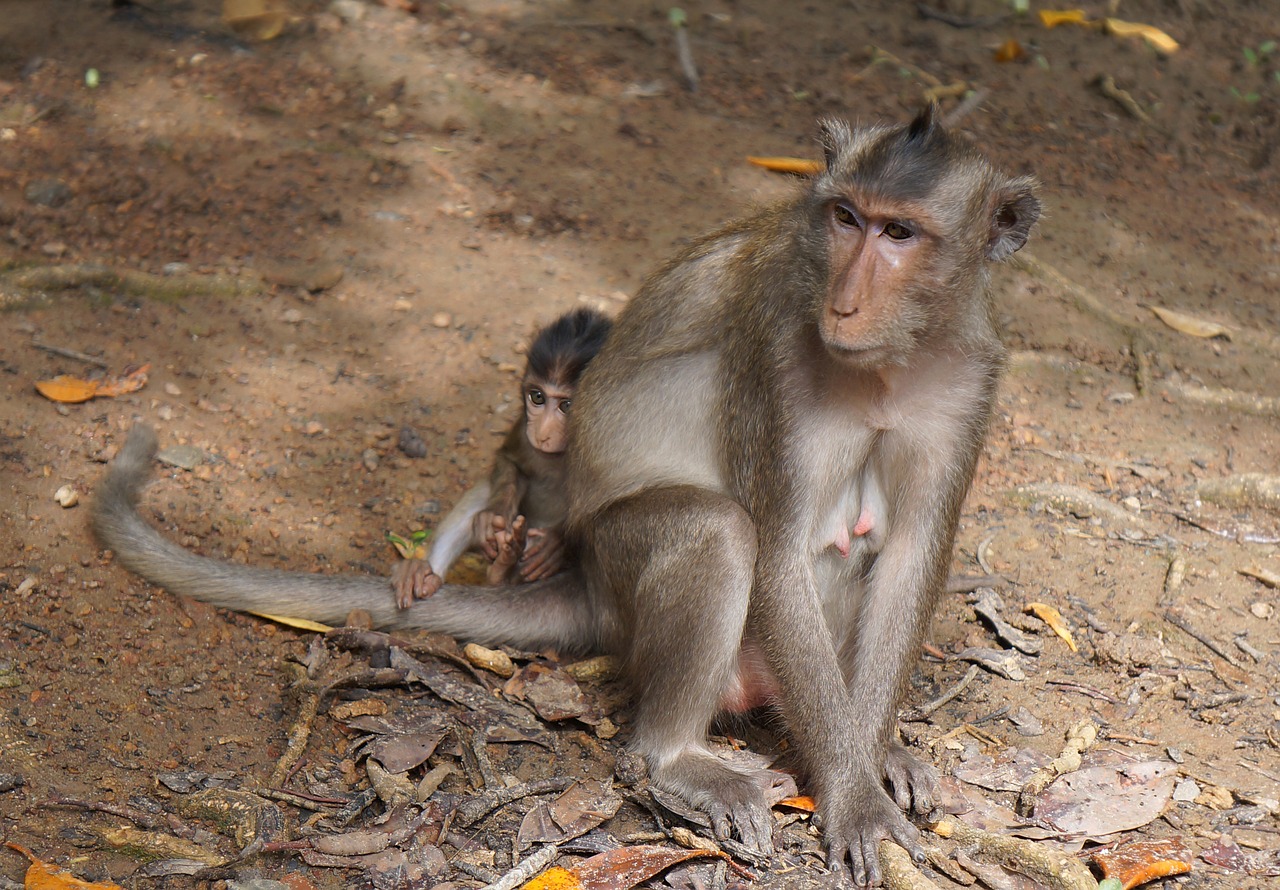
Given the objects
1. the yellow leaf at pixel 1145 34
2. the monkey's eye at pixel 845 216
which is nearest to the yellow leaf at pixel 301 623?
the monkey's eye at pixel 845 216

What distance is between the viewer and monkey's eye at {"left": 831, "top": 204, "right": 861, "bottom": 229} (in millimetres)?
3348

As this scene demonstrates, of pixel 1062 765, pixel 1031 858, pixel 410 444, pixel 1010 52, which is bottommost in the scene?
pixel 410 444

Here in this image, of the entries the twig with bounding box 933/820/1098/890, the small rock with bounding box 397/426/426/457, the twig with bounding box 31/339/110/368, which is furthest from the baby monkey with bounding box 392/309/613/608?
the twig with bounding box 933/820/1098/890

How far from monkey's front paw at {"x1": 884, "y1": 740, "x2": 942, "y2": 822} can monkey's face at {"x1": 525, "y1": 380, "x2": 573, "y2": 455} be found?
1.60m

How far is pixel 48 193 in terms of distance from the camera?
6082 mm

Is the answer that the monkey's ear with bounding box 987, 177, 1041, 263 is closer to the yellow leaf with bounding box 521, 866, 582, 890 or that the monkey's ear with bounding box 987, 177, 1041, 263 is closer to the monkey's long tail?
the monkey's long tail

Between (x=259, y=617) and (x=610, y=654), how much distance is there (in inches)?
45.9

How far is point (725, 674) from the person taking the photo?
3.77 metres

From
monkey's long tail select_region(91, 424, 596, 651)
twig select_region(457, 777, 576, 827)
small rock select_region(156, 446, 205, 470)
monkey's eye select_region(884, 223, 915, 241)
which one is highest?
monkey's eye select_region(884, 223, 915, 241)

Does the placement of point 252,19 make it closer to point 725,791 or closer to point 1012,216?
point 1012,216

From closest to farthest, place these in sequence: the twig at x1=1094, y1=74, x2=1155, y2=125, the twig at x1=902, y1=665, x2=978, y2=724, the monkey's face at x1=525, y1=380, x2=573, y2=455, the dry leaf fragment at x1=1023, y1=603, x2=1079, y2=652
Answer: the twig at x1=902, y1=665, x2=978, y2=724 < the dry leaf fragment at x1=1023, y1=603, x2=1079, y2=652 < the monkey's face at x1=525, y1=380, x2=573, y2=455 < the twig at x1=1094, y1=74, x2=1155, y2=125

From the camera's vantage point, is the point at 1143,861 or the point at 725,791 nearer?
the point at 1143,861

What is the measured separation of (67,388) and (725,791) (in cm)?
301

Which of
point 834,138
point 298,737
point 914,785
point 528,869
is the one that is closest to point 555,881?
point 528,869
